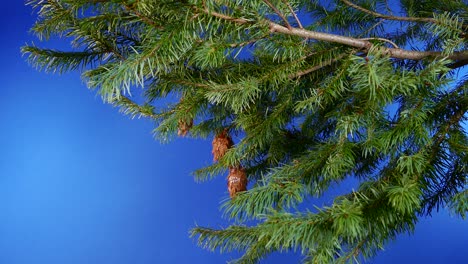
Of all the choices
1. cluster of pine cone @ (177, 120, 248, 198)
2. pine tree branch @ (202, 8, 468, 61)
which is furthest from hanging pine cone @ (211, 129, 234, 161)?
pine tree branch @ (202, 8, 468, 61)

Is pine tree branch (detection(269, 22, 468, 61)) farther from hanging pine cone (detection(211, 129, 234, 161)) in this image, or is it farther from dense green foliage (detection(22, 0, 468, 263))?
hanging pine cone (detection(211, 129, 234, 161))

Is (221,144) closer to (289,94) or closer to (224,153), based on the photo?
(224,153)

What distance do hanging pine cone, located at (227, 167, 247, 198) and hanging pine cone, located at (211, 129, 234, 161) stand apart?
31 mm

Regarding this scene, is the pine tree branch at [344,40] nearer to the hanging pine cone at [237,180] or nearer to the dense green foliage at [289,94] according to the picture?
the dense green foliage at [289,94]

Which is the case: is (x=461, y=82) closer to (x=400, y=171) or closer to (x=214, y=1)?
(x=400, y=171)

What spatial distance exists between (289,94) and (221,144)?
149mm

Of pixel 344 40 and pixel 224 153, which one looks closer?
pixel 344 40

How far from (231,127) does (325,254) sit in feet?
1.02

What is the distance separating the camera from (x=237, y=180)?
0.71 m

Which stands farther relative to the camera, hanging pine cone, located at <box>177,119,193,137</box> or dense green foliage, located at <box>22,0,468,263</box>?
hanging pine cone, located at <box>177,119,193,137</box>

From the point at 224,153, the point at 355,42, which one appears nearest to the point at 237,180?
the point at 224,153

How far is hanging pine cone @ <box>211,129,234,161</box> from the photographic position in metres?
0.74

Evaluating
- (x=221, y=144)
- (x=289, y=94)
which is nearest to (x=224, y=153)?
(x=221, y=144)

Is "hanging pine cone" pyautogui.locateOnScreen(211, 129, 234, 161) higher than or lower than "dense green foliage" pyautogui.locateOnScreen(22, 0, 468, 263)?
higher
